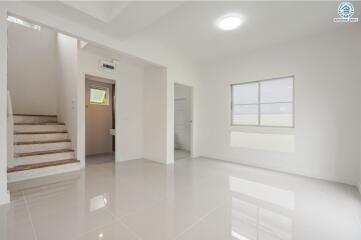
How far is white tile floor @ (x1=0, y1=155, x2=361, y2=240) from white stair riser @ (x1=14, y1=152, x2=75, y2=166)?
2.03 ft

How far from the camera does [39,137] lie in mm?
3734

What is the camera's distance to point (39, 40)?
4980 millimetres

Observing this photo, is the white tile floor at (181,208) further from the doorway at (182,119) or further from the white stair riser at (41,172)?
the doorway at (182,119)

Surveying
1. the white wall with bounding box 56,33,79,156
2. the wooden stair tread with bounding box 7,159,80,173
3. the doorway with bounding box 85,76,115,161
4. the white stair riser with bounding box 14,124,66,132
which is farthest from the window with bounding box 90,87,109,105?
the wooden stair tread with bounding box 7,159,80,173

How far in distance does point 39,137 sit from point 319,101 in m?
5.95

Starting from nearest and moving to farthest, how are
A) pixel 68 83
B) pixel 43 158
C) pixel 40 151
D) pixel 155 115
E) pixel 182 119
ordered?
pixel 43 158 → pixel 40 151 → pixel 68 83 → pixel 155 115 → pixel 182 119

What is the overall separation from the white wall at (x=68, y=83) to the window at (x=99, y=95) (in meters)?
0.82

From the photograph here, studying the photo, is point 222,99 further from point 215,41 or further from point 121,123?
point 121,123

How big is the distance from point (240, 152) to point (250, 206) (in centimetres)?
222

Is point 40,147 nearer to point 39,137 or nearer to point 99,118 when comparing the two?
point 39,137

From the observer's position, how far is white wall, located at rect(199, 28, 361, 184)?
2867 mm

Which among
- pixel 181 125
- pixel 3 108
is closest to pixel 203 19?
pixel 3 108

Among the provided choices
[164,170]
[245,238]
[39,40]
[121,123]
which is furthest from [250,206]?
[39,40]

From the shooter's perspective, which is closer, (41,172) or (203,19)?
(203,19)
